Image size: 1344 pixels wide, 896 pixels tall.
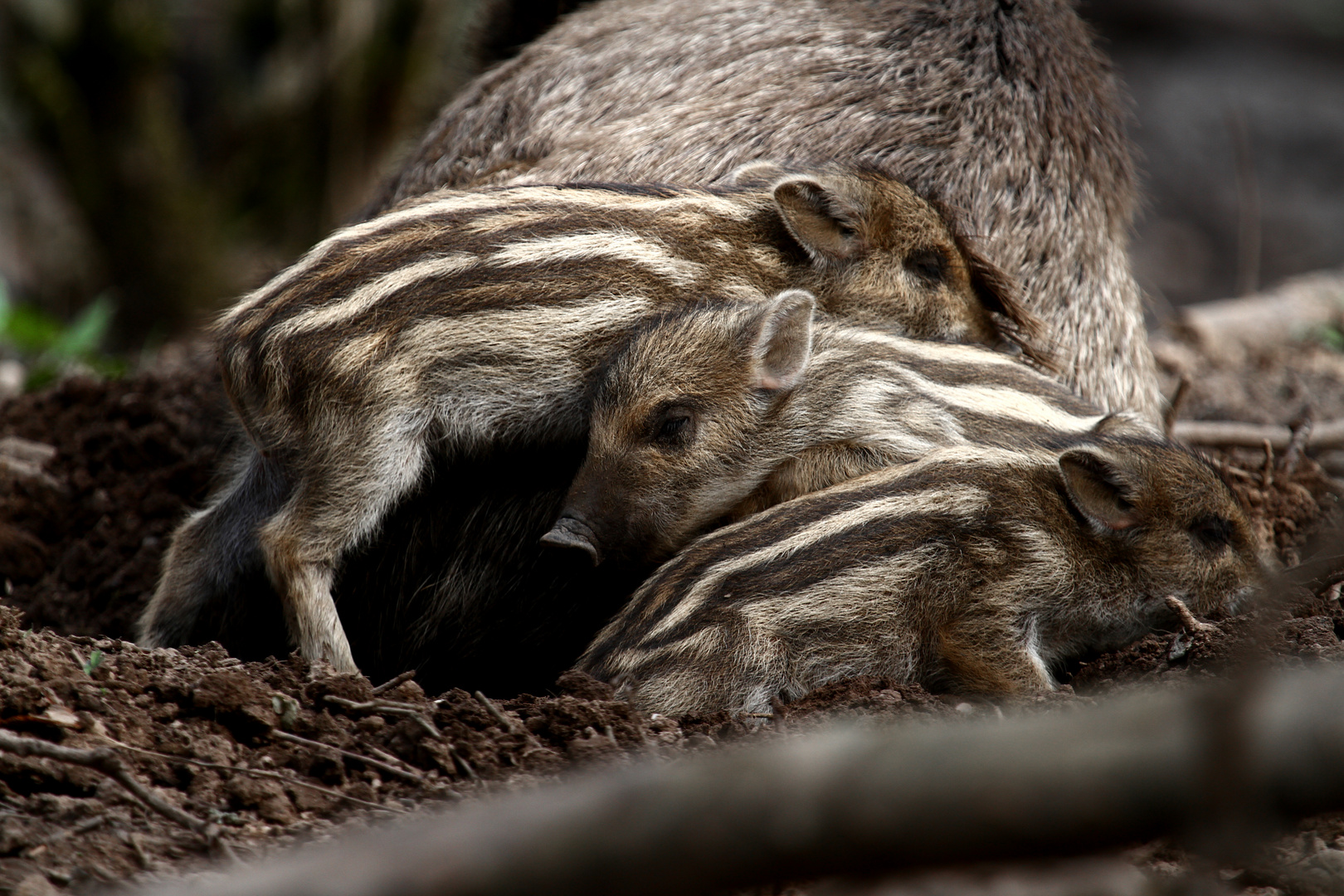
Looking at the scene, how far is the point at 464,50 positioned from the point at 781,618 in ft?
12.3

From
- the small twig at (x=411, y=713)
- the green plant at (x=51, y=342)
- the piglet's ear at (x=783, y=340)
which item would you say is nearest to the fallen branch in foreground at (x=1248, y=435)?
the piglet's ear at (x=783, y=340)

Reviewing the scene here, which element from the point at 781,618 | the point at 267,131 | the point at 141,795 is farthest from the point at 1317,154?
the point at 141,795

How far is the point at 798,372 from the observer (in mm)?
2947

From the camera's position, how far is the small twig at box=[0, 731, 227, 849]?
1913 millimetres

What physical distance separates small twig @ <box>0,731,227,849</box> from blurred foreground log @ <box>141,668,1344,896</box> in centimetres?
100

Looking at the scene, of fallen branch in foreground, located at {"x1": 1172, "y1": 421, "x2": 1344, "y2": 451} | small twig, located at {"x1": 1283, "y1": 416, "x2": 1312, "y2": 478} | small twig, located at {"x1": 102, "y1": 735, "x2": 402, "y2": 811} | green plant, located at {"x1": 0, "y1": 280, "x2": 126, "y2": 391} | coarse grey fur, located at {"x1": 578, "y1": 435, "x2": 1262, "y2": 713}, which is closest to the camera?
small twig, located at {"x1": 102, "y1": 735, "x2": 402, "y2": 811}

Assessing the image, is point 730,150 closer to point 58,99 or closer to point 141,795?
point 141,795

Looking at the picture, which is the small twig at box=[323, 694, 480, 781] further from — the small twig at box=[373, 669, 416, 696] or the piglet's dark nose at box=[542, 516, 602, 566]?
the piglet's dark nose at box=[542, 516, 602, 566]

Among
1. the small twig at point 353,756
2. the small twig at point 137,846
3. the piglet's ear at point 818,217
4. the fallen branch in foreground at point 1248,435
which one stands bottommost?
the fallen branch in foreground at point 1248,435

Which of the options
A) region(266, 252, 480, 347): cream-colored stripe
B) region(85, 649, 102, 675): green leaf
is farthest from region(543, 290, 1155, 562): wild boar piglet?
region(85, 649, 102, 675): green leaf

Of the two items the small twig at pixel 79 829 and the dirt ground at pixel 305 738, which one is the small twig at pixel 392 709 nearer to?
the dirt ground at pixel 305 738

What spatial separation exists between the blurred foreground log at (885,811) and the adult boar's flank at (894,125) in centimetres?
241

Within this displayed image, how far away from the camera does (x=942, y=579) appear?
2.63 meters

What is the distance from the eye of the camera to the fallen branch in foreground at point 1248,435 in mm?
4141
